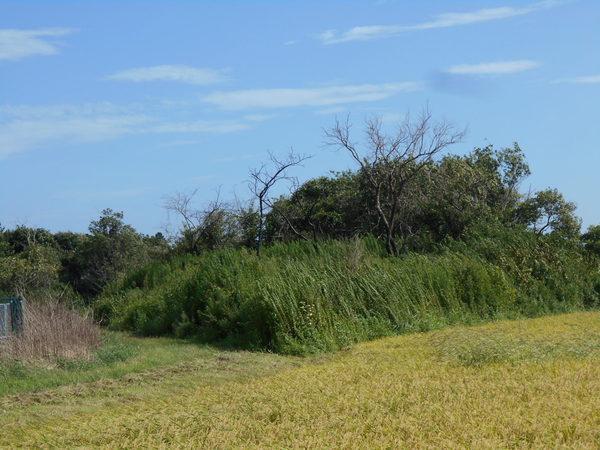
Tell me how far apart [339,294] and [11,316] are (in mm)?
6966

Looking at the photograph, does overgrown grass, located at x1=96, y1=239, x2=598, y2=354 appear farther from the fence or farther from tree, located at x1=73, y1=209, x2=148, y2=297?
tree, located at x1=73, y1=209, x2=148, y2=297

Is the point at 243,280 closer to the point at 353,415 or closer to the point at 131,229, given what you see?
the point at 353,415

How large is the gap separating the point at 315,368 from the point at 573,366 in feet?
13.1

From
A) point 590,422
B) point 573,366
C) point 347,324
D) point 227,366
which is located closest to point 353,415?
point 590,422

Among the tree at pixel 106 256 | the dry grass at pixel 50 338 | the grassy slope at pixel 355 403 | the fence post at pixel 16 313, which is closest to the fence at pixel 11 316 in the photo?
the fence post at pixel 16 313

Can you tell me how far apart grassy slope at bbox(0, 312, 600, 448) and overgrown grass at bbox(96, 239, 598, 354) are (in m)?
3.01

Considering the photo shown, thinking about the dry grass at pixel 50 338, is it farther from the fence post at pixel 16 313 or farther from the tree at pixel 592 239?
the tree at pixel 592 239

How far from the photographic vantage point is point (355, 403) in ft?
30.4

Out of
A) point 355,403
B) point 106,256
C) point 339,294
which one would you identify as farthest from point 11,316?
point 106,256

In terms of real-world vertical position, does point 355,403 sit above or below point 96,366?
below

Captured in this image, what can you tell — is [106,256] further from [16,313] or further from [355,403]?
[355,403]

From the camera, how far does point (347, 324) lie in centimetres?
1759

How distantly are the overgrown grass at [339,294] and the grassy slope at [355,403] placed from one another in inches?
119

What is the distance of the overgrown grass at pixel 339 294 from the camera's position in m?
17.5
